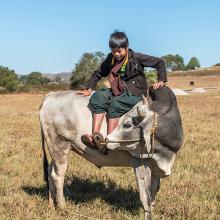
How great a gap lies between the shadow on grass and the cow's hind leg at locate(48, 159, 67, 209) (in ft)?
1.01

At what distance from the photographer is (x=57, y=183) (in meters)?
7.13

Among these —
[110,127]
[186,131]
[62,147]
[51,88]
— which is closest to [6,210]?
[62,147]

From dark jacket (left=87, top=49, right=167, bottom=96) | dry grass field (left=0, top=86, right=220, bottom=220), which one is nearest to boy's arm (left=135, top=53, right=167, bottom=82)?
dark jacket (left=87, top=49, right=167, bottom=96)

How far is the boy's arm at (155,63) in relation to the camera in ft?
20.3

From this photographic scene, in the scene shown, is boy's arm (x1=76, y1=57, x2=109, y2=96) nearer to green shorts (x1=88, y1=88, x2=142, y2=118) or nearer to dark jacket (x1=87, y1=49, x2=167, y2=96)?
green shorts (x1=88, y1=88, x2=142, y2=118)

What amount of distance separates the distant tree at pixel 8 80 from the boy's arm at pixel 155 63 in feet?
249

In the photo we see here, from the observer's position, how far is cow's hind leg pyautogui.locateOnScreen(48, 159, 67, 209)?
7074 mm

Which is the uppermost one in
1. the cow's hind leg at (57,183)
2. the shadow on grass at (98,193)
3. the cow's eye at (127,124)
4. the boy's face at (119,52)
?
the boy's face at (119,52)

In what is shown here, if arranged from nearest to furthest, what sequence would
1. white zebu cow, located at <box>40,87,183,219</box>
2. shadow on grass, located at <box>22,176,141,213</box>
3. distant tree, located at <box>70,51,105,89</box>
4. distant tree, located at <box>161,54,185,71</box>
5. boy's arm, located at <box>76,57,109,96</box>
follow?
white zebu cow, located at <box>40,87,183,219</box> < boy's arm, located at <box>76,57,109,96</box> < shadow on grass, located at <box>22,176,141,213</box> < distant tree, located at <box>70,51,105,89</box> < distant tree, located at <box>161,54,185,71</box>

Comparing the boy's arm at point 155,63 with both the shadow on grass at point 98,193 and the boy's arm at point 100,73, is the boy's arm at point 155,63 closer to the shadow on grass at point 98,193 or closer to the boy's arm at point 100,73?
the boy's arm at point 100,73

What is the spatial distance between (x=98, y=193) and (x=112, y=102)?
7.30 ft

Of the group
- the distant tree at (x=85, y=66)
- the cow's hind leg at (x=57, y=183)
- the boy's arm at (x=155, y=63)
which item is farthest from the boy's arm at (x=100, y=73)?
the distant tree at (x=85, y=66)

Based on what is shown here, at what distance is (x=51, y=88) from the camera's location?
75.0 meters

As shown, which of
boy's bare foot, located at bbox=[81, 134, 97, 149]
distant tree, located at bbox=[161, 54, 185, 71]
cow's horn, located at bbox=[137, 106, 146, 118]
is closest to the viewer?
cow's horn, located at bbox=[137, 106, 146, 118]
